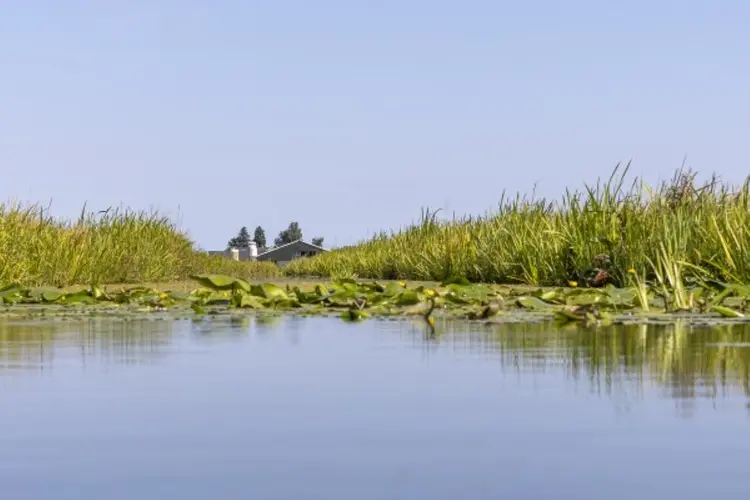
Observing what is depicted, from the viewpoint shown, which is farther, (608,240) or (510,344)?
(608,240)

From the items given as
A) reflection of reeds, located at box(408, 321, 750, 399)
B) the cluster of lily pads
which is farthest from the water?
the cluster of lily pads

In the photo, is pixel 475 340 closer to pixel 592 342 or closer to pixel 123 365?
pixel 592 342

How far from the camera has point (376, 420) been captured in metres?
3.14

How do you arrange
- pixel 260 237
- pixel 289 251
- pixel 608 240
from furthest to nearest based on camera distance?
pixel 260 237, pixel 289 251, pixel 608 240

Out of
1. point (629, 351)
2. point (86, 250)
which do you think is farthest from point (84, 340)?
point (86, 250)

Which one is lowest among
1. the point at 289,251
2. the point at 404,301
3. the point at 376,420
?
the point at 376,420

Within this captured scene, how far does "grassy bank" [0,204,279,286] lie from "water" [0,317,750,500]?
8378mm

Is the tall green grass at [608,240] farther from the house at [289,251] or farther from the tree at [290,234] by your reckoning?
the tree at [290,234]

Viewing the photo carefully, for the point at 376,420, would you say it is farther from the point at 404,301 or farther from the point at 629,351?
the point at 404,301

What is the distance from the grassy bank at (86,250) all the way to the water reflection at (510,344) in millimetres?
6267

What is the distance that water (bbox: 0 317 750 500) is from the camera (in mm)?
2328

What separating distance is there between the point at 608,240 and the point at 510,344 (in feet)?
20.4

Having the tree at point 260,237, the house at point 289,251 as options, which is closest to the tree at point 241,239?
the tree at point 260,237

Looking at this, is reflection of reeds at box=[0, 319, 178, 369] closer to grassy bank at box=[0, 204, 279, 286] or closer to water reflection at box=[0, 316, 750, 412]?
water reflection at box=[0, 316, 750, 412]
